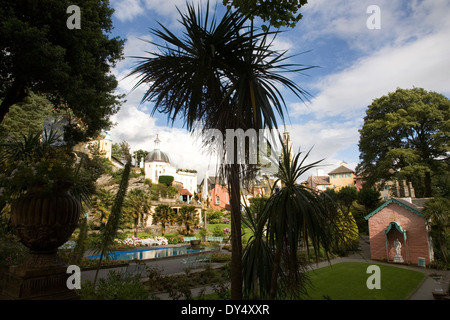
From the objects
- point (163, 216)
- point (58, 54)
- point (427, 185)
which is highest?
point (58, 54)

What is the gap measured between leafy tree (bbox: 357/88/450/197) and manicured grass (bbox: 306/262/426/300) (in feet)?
39.2

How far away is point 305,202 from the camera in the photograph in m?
3.42

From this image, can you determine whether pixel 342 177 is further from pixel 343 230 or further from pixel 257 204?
pixel 343 230

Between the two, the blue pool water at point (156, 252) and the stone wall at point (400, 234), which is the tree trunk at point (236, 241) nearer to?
the blue pool water at point (156, 252)

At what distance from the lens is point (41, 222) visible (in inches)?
159

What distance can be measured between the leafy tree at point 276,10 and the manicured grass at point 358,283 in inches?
242

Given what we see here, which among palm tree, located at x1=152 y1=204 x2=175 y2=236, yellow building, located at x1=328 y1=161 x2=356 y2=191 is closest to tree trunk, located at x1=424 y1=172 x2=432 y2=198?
palm tree, located at x1=152 y1=204 x2=175 y2=236

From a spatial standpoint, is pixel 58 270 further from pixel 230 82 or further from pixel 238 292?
pixel 230 82

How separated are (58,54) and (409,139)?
92.6 feet

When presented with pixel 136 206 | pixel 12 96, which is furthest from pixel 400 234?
pixel 12 96

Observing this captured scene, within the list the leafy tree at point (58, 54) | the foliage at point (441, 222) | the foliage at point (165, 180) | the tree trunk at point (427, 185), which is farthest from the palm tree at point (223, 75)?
the foliage at point (165, 180)

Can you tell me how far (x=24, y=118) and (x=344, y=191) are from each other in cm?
3570

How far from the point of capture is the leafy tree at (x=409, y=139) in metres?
22.3
